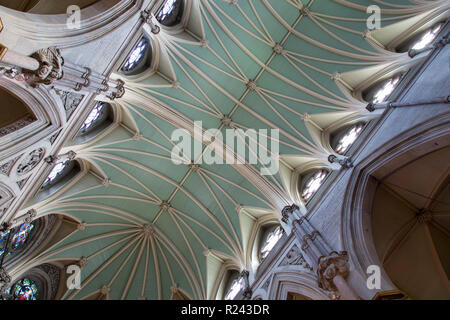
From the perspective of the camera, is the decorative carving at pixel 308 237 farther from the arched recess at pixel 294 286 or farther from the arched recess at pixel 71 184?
the arched recess at pixel 71 184

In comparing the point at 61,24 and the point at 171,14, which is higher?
the point at 171,14

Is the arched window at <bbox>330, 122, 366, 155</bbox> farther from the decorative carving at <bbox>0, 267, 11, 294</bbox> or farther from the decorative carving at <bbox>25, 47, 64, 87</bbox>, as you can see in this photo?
the decorative carving at <bbox>0, 267, 11, 294</bbox>

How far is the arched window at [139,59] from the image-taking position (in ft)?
44.9

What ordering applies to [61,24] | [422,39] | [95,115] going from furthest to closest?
1. [95,115]
2. [422,39]
3. [61,24]

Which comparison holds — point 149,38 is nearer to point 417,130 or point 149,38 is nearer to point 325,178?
point 325,178

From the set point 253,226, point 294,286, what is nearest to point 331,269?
point 294,286

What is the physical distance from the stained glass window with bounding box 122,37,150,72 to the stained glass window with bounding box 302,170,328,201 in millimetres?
8164

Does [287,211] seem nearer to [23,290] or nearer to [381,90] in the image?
[381,90]

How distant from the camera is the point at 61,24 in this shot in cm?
821

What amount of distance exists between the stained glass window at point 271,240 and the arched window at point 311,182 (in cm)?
171

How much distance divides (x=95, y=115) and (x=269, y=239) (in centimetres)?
833

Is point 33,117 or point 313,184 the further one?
point 313,184

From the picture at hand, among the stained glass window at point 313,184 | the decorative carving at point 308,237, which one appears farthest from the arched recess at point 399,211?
the stained glass window at point 313,184

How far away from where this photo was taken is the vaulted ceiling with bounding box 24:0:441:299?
47.3ft
